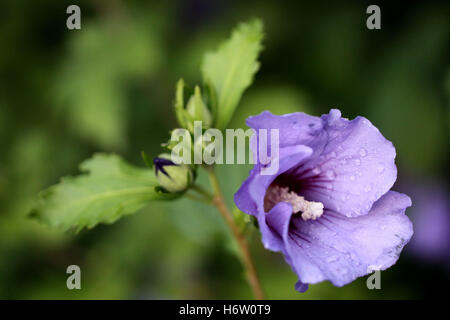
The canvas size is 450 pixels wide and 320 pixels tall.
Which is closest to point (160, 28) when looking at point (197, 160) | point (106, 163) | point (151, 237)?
point (151, 237)

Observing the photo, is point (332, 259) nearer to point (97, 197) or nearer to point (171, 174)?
point (171, 174)

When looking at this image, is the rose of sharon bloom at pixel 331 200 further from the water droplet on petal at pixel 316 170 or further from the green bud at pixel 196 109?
the green bud at pixel 196 109

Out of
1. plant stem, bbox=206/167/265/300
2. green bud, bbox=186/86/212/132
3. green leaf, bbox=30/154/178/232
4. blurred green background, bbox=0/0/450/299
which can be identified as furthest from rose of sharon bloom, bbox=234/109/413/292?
blurred green background, bbox=0/0/450/299

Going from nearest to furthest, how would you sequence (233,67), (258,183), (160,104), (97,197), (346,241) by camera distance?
(258,183) < (346,241) < (97,197) < (233,67) < (160,104)

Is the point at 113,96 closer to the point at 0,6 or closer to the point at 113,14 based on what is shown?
the point at 113,14

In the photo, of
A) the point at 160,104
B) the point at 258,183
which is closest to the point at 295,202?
the point at 258,183

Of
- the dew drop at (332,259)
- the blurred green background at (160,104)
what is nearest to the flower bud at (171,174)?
the dew drop at (332,259)
